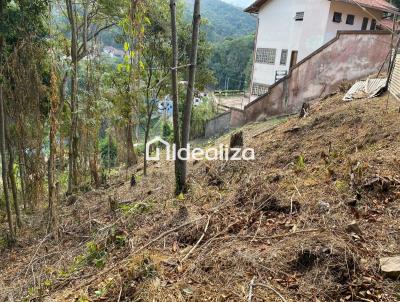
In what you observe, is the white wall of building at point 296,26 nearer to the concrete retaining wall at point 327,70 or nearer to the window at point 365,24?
the window at point 365,24

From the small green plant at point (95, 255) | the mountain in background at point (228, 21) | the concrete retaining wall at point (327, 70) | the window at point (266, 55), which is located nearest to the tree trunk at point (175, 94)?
the small green plant at point (95, 255)

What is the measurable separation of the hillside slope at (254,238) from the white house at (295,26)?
1202cm

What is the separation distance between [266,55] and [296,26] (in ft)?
8.26

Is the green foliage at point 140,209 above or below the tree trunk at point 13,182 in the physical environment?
above

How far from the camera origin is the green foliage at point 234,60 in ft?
124

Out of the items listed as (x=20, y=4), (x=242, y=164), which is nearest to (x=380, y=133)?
(x=242, y=164)

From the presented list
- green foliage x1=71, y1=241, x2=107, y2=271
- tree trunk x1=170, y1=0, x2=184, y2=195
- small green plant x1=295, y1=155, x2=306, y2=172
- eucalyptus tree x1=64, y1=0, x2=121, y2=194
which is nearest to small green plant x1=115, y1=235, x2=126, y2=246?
green foliage x1=71, y1=241, x2=107, y2=271

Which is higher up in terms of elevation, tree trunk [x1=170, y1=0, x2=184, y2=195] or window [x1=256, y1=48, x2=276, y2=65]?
window [x1=256, y1=48, x2=276, y2=65]

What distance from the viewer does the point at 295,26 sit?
56.2ft

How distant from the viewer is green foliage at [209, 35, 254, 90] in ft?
124

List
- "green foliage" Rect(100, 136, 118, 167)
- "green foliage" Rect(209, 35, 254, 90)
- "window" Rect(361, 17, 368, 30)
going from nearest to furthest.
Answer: "green foliage" Rect(100, 136, 118, 167) → "window" Rect(361, 17, 368, 30) → "green foliage" Rect(209, 35, 254, 90)

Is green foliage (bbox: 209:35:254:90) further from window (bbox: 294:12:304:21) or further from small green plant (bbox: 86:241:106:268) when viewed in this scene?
small green plant (bbox: 86:241:106:268)

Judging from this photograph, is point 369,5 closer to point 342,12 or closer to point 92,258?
point 342,12

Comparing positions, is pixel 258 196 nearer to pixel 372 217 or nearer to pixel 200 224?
pixel 200 224
